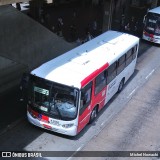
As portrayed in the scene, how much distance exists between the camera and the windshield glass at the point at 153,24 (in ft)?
85.7

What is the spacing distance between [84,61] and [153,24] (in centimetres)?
1349

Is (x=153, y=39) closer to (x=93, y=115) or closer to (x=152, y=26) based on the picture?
(x=152, y=26)

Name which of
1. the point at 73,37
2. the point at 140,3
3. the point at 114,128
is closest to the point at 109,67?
the point at 114,128

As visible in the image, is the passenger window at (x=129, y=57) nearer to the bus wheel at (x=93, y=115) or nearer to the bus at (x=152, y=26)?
the bus wheel at (x=93, y=115)

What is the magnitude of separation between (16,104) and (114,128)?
4852 mm

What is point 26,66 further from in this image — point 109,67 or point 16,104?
point 109,67

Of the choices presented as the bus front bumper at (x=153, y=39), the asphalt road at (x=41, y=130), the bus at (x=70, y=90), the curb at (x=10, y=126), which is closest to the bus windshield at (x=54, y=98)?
the bus at (x=70, y=90)

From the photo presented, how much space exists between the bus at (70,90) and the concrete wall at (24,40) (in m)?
4.47

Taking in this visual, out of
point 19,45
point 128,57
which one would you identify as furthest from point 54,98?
point 19,45

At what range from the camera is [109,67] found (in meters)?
15.4

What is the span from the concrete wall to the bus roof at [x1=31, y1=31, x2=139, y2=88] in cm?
414

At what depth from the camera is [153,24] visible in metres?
26.3

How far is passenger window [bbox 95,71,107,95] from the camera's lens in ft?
47.0

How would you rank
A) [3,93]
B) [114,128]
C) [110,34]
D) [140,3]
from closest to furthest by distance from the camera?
[114,128] → [3,93] → [110,34] → [140,3]
